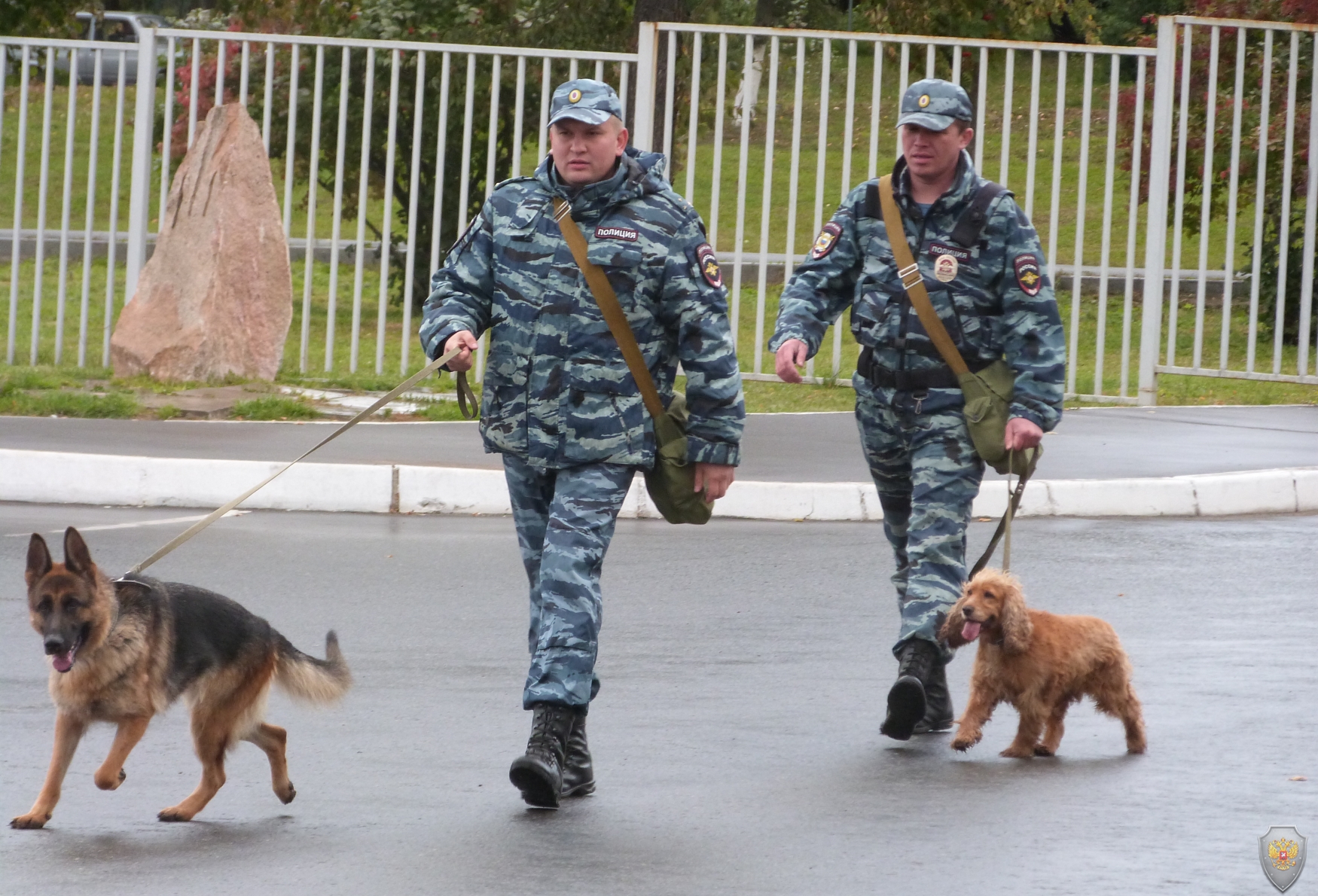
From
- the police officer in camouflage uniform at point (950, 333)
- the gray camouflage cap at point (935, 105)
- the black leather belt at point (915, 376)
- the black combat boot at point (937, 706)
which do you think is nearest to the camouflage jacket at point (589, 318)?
the police officer in camouflage uniform at point (950, 333)

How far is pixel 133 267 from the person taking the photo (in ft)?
43.5

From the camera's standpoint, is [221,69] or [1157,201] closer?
[1157,201]

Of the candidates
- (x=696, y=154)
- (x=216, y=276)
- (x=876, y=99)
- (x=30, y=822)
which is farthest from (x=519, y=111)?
(x=30, y=822)

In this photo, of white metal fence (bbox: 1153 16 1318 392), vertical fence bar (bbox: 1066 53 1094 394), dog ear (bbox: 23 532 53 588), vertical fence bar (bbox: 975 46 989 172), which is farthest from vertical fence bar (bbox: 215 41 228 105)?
dog ear (bbox: 23 532 53 588)

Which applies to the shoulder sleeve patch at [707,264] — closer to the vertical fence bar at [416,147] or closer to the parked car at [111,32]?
the vertical fence bar at [416,147]

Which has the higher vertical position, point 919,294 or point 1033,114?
point 1033,114

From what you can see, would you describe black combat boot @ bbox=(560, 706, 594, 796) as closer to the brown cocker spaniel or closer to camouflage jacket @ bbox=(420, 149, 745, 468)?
camouflage jacket @ bbox=(420, 149, 745, 468)

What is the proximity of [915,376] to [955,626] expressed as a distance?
2.43ft

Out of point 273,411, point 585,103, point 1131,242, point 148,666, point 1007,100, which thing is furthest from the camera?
point 1131,242

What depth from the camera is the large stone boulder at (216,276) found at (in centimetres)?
1243

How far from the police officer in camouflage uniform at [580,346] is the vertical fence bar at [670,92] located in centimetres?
811

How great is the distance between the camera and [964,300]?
17.4 ft

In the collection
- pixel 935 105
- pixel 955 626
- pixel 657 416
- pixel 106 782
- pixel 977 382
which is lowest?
pixel 106 782

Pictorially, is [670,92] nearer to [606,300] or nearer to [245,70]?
[245,70]
